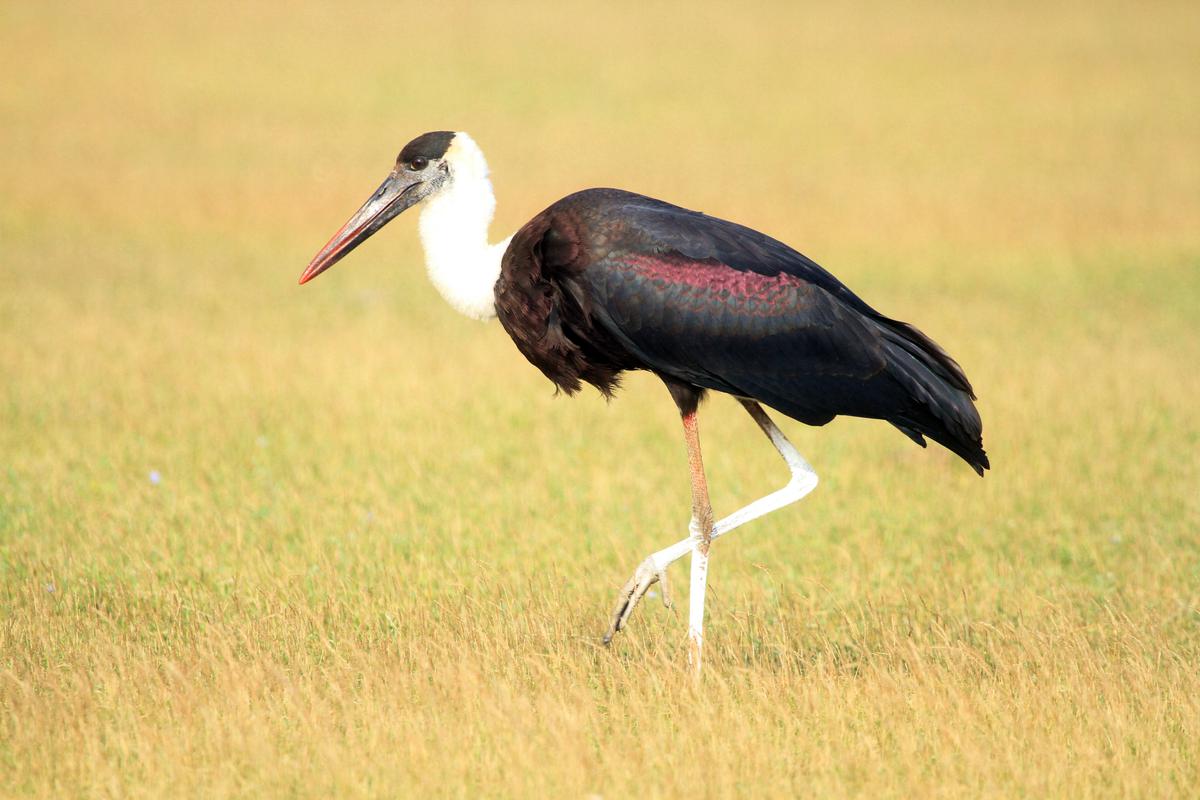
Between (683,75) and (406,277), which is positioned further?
(683,75)

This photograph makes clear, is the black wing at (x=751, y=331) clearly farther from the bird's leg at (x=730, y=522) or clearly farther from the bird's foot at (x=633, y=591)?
the bird's foot at (x=633, y=591)

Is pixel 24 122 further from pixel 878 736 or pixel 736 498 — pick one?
pixel 878 736

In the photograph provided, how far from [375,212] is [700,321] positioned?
Answer: 184 centimetres

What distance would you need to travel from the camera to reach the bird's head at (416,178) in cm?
726

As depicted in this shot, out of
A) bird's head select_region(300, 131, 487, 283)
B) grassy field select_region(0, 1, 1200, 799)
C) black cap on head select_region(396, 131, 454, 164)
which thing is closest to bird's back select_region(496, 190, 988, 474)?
bird's head select_region(300, 131, 487, 283)

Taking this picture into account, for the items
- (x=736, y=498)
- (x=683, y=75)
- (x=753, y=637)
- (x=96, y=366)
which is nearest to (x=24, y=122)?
(x=683, y=75)

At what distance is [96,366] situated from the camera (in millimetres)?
12633

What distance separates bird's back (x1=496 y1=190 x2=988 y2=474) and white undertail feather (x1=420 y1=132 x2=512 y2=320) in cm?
13

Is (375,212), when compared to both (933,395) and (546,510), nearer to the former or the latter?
(546,510)

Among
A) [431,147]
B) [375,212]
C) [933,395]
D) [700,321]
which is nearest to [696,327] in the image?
[700,321]

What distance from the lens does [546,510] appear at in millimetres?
9352

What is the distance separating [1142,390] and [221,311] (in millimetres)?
9046

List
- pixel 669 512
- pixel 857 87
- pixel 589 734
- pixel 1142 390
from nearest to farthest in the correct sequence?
pixel 589 734, pixel 669 512, pixel 1142 390, pixel 857 87

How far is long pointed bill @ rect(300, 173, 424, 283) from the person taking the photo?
730 cm
